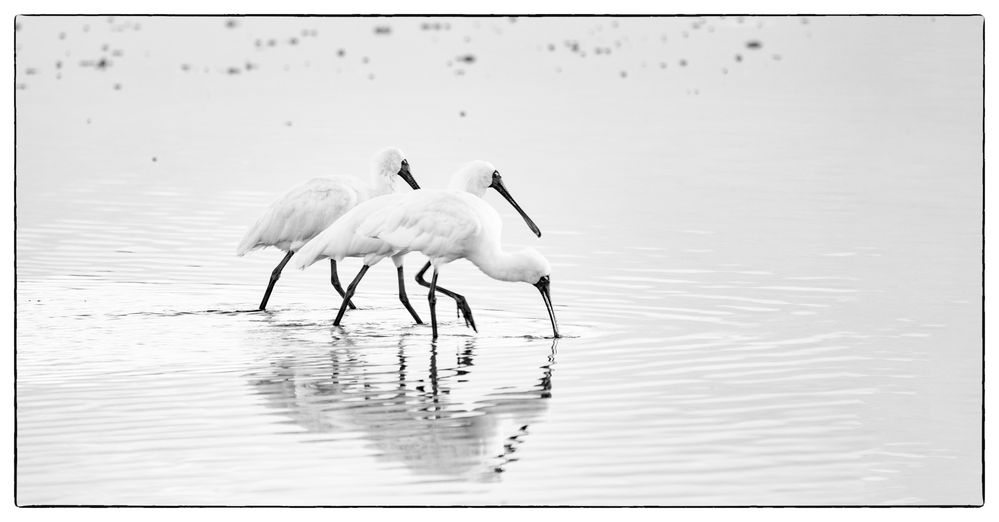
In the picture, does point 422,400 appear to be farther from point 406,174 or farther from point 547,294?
point 406,174

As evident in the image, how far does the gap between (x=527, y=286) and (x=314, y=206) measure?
4.10ft

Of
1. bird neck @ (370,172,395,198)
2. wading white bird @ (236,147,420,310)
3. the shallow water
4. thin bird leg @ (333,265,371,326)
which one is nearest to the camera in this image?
the shallow water

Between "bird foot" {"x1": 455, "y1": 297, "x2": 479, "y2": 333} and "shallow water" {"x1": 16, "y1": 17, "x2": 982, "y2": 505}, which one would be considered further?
"bird foot" {"x1": 455, "y1": 297, "x2": 479, "y2": 333}

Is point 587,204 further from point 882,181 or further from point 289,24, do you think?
point 289,24

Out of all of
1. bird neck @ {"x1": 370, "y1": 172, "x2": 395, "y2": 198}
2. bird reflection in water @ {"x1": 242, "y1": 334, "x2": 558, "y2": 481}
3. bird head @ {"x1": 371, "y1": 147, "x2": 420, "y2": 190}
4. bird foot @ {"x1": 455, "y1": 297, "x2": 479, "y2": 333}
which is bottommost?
bird reflection in water @ {"x1": 242, "y1": 334, "x2": 558, "y2": 481}

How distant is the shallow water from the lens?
802 centimetres

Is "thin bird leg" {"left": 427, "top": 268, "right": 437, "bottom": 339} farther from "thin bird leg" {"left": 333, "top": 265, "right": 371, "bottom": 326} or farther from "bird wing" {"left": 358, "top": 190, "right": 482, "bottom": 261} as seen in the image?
"thin bird leg" {"left": 333, "top": 265, "right": 371, "bottom": 326}

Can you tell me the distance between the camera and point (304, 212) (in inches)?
433

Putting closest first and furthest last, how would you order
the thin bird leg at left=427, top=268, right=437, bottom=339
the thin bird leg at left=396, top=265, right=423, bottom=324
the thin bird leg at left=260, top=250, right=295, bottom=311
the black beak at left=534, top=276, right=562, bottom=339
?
the black beak at left=534, top=276, right=562, bottom=339 → the thin bird leg at left=427, top=268, right=437, bottom=339 → the thin bird leg at left=396, top=265, right=423, bottom=324 → the thin bird leg at left=260, top=250, right=295, bottom=311

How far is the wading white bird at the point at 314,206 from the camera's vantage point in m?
11.0

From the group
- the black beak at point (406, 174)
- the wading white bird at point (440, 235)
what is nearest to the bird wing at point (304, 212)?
the black beak at point (406, 174)

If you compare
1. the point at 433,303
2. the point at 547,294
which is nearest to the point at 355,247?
the point at 433,303

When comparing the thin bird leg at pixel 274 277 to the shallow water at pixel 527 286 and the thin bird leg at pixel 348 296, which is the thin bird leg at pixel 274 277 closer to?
the shallow water at pixel 527 286

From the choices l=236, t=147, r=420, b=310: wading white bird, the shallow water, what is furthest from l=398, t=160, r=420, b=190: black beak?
the shallow water
